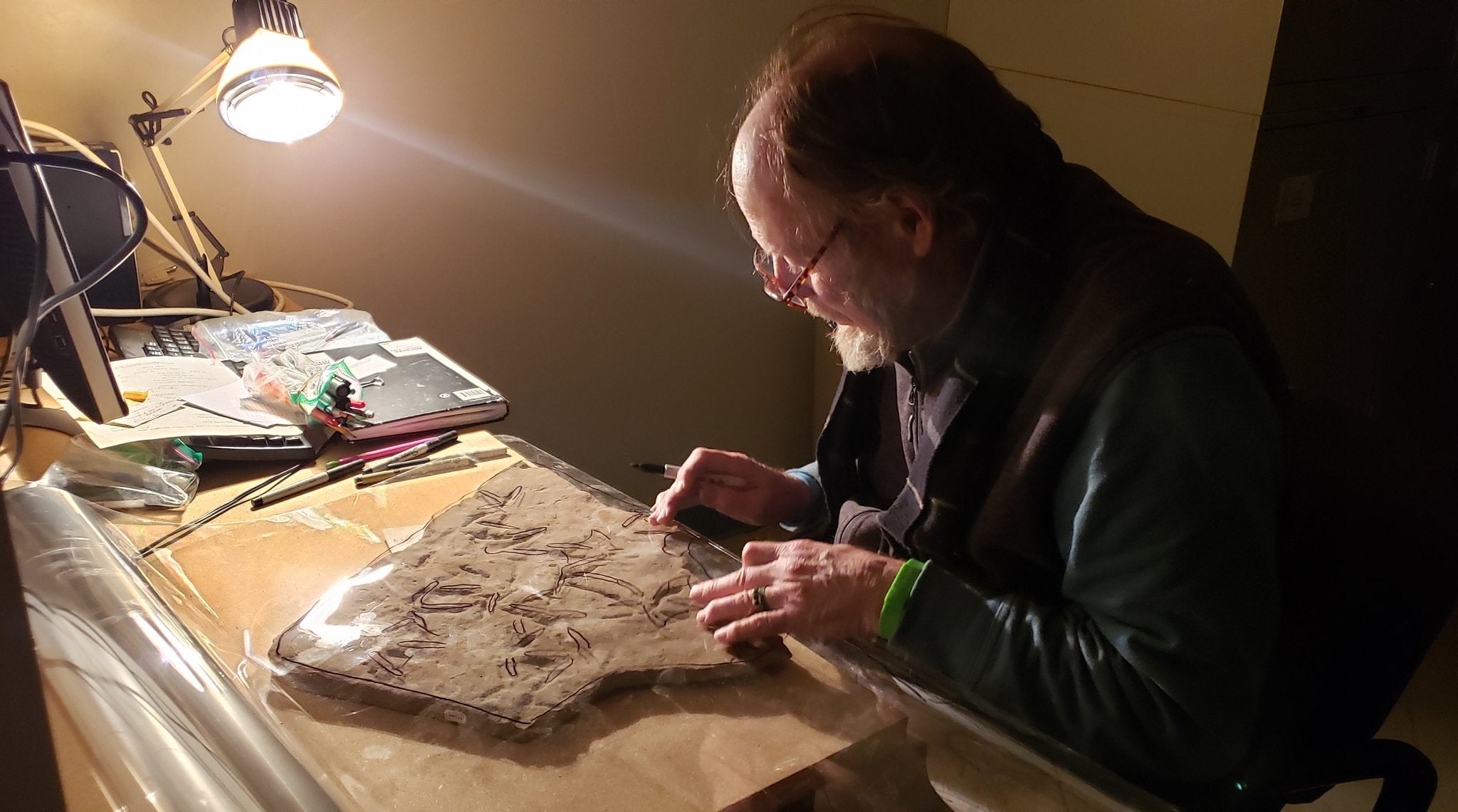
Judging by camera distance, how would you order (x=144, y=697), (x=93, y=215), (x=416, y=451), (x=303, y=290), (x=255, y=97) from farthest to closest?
(x=303, y=290) → (x=93, y=215) → (x=255, y=97) → (x=416, y=451) → (x=144, y=697)

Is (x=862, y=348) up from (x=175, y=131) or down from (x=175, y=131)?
down

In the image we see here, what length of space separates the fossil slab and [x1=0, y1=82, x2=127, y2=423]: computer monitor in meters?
0.34

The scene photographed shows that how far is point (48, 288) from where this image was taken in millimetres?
973

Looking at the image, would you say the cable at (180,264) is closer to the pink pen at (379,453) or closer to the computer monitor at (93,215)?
the computer monitor at (93,215)

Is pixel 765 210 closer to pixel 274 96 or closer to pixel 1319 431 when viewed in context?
pixel 1319 431

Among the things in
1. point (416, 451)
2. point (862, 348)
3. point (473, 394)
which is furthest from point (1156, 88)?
point (416, 451)

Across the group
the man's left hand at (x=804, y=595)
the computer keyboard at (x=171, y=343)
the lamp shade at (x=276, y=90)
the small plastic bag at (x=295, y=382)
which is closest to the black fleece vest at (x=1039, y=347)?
the man's left hand at (x=804, y=595)

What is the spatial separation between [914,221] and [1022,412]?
7.6 inches

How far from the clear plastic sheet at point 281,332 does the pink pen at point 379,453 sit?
30 cm

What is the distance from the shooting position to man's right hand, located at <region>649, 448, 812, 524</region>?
3.70ft

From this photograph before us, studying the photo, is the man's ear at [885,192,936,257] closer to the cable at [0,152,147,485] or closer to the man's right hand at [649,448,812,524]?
the man's right hand at [649,448,812,524]

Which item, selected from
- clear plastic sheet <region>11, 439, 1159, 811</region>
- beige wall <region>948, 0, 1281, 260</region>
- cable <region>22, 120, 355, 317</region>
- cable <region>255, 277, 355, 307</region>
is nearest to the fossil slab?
clear plastic sheet <region>11, 439, 1159, 811</region>

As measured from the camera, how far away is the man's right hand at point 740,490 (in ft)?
3.70

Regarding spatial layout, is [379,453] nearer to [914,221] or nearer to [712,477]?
[712,477]
